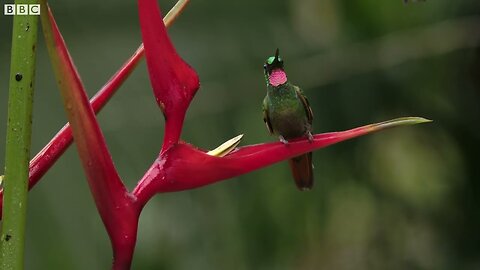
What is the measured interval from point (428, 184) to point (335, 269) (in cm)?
28

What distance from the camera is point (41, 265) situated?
1357 mm

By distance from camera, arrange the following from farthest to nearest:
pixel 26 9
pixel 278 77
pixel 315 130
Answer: pixel 315 130
pixel 278 77
pixel 26 9

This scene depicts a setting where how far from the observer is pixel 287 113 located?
0.84 metres

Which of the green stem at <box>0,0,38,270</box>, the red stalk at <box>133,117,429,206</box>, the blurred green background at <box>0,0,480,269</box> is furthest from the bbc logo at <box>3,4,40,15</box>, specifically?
the blurred green background at <box>0,0,480,269</box>

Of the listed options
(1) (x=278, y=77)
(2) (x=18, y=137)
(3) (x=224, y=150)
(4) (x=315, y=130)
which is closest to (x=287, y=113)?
(1) (x=278, y=77)

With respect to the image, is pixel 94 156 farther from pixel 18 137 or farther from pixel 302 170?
pixel 302 170

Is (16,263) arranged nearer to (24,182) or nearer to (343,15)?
(24,182)

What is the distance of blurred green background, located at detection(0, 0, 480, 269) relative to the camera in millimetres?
1453

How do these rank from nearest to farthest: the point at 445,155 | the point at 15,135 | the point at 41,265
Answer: the point at 15,135 → the point at 41,265 → the point at 445,155

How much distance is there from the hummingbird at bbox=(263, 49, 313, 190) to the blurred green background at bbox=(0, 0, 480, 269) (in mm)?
592

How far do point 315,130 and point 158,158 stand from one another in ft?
3.48

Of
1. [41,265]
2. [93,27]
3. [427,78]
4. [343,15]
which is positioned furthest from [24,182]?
[427,78]

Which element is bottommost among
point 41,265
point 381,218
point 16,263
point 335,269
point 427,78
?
point 335,269

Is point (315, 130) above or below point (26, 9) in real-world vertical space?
below
